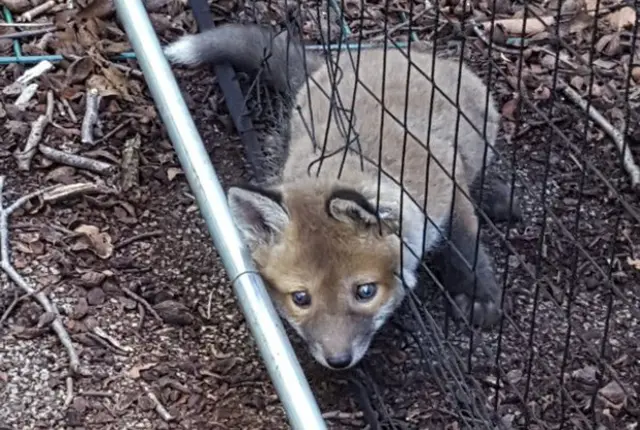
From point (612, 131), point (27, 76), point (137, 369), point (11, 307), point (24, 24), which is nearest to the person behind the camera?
point (137, 369)

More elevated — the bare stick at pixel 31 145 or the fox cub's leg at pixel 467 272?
the bare stick at pixel 31 145

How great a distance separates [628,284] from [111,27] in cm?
244

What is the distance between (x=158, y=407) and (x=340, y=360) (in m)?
0.57

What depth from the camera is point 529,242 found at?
4055 millimetres

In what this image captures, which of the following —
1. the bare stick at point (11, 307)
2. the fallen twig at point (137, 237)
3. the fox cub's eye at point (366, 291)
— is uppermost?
the fox cub's eye at point (366, 291)

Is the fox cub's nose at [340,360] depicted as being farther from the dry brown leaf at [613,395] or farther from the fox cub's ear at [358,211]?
the dry brown leaf at [613,395]

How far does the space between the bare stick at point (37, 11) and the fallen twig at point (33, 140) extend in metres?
0.57

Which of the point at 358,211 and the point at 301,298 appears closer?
the point at 358,211

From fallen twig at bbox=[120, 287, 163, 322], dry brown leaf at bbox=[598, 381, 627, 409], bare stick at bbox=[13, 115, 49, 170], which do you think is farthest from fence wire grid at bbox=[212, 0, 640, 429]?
bare stick at bbox=[13, 115, 49, 170]

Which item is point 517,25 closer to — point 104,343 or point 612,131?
point 612,131

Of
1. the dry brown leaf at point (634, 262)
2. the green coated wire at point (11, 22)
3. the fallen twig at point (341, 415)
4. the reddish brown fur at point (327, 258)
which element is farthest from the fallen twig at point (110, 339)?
the dry brown leaf at point (634, 262)

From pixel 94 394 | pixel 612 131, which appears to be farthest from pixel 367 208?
pixel 612 131

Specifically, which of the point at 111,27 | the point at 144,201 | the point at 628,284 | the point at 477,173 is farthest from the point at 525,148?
the point at 111,27

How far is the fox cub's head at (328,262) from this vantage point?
132 inches
